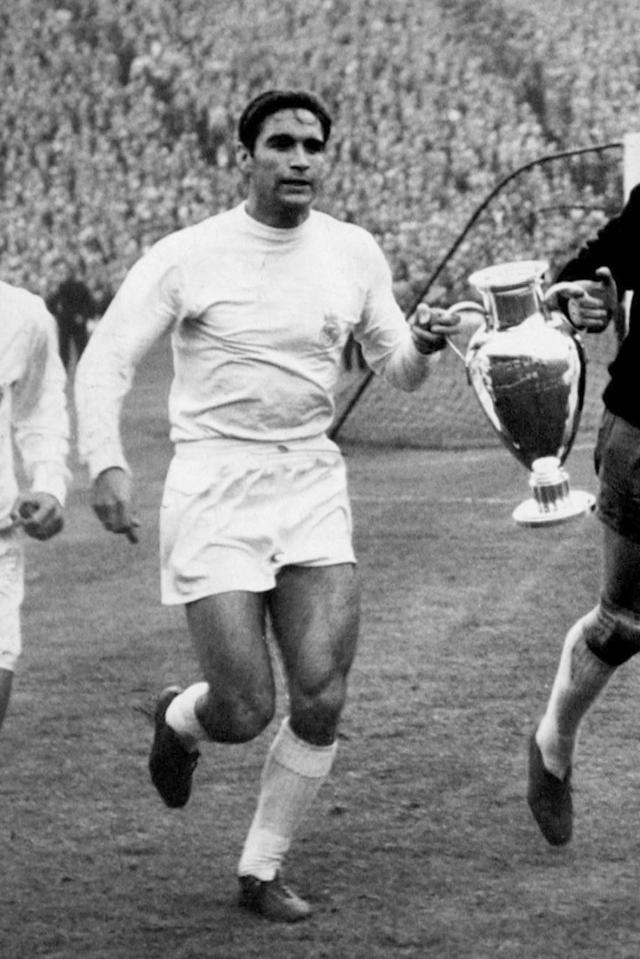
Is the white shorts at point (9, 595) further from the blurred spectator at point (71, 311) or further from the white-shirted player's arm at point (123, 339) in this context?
the blurred spectator at point (71, 311)

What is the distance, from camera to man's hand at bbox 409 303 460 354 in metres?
5.27

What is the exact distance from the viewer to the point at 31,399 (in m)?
5.45

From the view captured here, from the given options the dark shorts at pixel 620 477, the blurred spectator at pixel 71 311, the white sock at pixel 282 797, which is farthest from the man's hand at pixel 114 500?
the blurred spectator at pixel 71 311

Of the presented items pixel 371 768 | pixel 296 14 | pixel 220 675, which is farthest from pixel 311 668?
pixel 296 14

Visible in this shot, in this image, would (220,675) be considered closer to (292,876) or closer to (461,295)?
(292,876)

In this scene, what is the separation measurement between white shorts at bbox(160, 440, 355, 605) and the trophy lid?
0.59 m

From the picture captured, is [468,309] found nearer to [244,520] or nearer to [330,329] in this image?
[330,329]

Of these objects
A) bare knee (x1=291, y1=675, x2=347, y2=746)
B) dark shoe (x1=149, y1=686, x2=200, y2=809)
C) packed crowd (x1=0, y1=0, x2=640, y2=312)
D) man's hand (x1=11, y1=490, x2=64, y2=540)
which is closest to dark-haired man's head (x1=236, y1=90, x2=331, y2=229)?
man's hand (x1=11, y1=490, x2=64, y2=540)

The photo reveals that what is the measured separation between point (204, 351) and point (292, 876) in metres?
1.35

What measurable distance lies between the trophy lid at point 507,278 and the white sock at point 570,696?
0.96 metres

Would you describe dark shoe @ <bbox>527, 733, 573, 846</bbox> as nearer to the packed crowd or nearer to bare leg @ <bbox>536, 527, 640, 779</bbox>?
bare leg @ <bbox>536, 527, 640, 779</bbox>

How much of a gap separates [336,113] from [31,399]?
56.0ft

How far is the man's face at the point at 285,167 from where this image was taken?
538 cm

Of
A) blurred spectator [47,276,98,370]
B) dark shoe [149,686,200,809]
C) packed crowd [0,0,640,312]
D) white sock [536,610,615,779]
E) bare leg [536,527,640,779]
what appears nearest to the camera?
bare leg [536,527,640,779]
